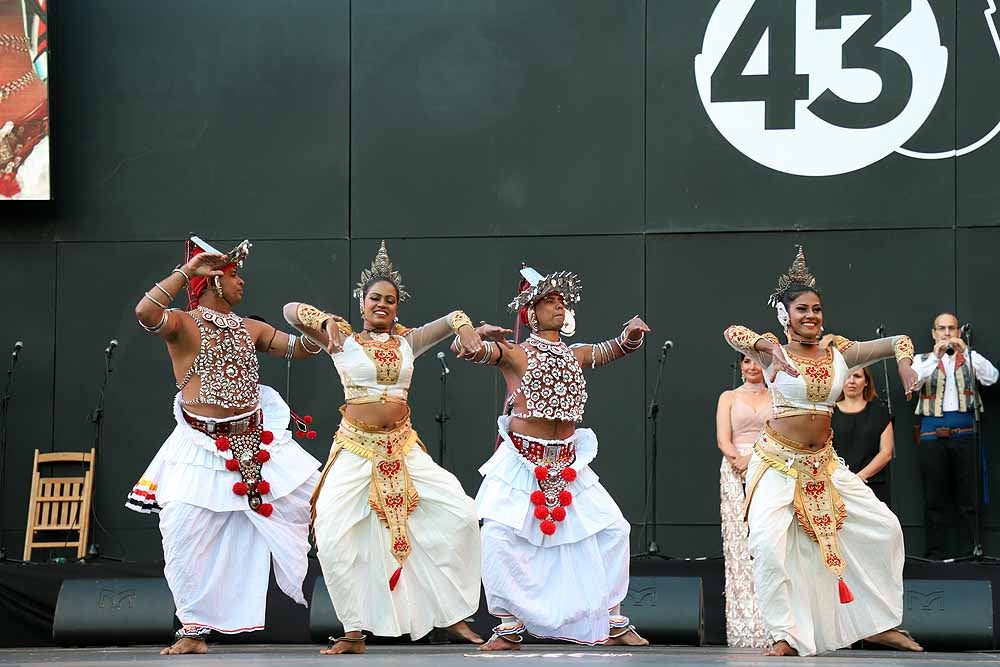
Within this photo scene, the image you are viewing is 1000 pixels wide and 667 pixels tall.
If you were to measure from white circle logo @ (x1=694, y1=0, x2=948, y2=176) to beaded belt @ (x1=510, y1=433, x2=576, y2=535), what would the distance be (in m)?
3.33

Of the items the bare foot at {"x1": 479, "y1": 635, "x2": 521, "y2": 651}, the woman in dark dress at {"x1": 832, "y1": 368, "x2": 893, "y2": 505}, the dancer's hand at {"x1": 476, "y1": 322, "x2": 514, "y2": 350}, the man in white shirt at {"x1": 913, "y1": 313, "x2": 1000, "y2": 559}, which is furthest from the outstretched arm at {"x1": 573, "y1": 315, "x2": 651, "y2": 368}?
the man in white shirt at {"x1": 913, "y1": 313, "x2": 1000, "y2": 559}

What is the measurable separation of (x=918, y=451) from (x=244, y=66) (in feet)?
16.3

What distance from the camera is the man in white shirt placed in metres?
9.16

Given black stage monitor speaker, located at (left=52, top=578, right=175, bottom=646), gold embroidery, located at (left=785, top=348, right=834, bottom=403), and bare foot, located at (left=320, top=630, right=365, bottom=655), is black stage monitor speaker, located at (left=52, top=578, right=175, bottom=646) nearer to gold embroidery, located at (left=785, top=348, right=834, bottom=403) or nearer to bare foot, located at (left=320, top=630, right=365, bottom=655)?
bare foot, located at (left=320, top=630, right=365, bottom=655)

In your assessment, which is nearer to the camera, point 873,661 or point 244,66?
point 873,661

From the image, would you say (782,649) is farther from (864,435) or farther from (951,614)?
(864,435)

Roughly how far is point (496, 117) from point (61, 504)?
3772 mm

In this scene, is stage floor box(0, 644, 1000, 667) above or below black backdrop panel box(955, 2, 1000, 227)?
below

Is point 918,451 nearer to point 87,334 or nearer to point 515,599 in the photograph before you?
point 515,599

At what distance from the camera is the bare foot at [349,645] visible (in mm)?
6859

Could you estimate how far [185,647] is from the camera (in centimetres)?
694

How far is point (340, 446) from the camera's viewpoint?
277 inches

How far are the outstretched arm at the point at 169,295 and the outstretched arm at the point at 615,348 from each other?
177 centimetres

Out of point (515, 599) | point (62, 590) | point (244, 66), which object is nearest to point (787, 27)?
point (244, 66)
